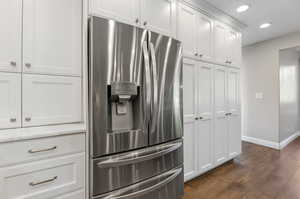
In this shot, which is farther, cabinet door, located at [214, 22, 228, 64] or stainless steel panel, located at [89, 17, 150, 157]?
cabinet door, located at [214, 22, 228, 64]

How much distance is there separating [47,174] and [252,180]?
8.22ft

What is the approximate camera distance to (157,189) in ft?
4.89

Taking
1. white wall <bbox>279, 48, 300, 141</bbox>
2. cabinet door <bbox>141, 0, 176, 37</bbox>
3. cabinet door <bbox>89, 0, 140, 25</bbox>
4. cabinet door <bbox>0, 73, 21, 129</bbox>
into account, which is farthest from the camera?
white wall <bbox>279, 48, 300, 141</bbox>

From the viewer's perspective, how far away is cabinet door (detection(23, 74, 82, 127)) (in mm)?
1151

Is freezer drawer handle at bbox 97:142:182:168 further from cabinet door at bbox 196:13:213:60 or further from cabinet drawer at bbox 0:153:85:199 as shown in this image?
cabinet door at bbox 196:13:213:60

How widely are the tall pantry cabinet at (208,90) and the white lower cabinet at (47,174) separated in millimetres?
1279

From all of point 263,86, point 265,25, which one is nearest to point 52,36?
point 265,25

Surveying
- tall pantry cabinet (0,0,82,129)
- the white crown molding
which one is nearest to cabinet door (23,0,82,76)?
tall pantry cabinet (0,0,82,129)

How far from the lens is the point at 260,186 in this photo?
2.10 meters

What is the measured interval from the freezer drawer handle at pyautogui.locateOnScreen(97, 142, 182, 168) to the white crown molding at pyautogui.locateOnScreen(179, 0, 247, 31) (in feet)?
5.65

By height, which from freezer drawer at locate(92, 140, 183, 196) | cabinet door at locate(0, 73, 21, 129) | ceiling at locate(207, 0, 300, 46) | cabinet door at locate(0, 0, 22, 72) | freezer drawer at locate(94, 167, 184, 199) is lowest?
freezer drawer at locate(94, 167, 184, 199)

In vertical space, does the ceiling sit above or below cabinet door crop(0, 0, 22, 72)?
above

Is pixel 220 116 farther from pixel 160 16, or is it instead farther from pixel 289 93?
pixel 289 93

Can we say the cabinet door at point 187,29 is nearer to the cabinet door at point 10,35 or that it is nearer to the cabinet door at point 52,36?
the cabinet door at point 52,36
